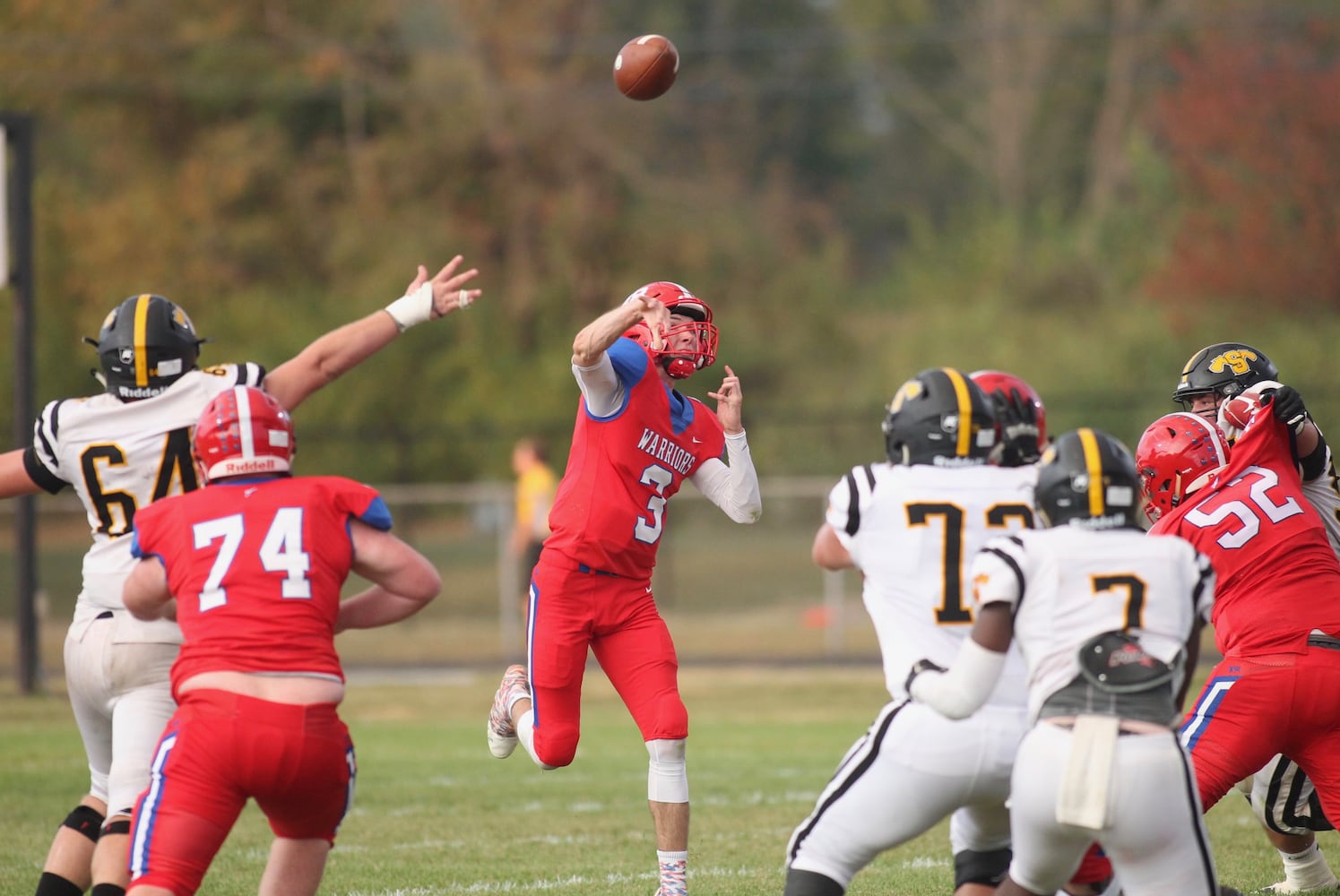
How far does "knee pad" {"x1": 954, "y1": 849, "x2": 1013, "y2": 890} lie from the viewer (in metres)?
4.63

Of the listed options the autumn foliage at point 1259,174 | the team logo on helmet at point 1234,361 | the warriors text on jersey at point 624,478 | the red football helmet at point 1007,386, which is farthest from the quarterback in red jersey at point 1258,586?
the autumn foliage at point 1259,174

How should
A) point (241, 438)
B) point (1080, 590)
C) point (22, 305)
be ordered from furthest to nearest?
point (22, 305) → point (241, 438) → point (1080, 590)

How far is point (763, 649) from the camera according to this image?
1777 cm

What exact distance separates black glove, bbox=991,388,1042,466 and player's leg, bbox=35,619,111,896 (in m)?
2.79

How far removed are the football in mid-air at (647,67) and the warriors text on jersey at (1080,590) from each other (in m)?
4.04

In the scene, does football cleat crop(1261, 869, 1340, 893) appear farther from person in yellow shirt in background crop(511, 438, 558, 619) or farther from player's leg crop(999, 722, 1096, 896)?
person in yellow shirt in background crop(511, 438, 558, 619)

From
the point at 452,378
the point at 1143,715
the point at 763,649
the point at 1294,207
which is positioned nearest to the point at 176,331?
the point at 1143,715

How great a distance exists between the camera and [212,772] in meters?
4.20

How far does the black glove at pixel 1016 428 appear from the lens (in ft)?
15.9

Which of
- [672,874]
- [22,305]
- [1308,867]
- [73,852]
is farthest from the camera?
[22,305]

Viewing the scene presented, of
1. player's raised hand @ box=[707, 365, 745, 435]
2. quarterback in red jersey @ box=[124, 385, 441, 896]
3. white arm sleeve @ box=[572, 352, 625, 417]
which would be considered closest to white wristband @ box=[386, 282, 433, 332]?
white arm sleeve @ box=[572, 352, 625, 417]

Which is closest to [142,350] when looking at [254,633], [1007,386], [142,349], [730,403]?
[142,349]

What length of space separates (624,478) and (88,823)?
217 centimetres

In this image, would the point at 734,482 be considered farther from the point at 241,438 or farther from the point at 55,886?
the point at 55,886
